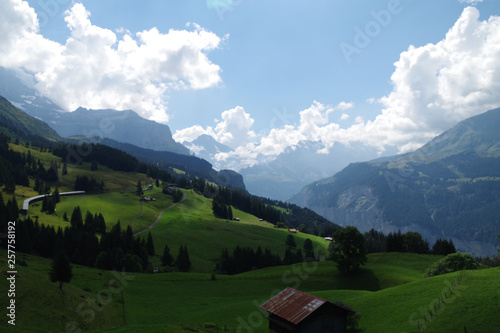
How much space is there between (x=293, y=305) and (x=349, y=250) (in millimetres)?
59237

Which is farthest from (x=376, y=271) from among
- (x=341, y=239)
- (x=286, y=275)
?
(x=286, y=275)

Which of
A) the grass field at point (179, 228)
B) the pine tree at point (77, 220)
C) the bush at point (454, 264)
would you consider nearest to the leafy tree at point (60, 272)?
the grass field at point (179, 228)

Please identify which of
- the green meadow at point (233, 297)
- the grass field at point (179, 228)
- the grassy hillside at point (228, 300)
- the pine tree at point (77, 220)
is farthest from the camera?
the grass field at point (179, 228)

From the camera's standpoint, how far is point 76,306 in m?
47.7

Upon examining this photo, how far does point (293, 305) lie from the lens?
114ft

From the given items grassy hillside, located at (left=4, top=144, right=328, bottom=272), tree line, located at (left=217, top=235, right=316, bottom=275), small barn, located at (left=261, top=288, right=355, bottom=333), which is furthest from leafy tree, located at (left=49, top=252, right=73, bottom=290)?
tree line, located at (left=217, top=235, right=316, bottom=275)

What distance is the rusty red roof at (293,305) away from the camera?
108 ft

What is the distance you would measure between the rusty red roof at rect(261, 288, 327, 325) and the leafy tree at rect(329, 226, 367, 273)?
56550 millimetres

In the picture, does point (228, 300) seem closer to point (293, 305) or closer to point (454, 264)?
point (293, 305)

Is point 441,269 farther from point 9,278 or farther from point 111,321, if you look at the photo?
point 9,278

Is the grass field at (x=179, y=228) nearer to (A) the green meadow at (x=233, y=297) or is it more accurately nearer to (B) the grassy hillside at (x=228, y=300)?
(A) the green meadow at (x=233, y=297)

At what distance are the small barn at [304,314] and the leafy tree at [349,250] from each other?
54.5 metres

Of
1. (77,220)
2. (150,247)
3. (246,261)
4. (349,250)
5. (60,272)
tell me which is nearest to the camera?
(60,272)

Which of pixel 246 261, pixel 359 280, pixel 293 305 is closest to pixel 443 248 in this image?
pixel 359 280
